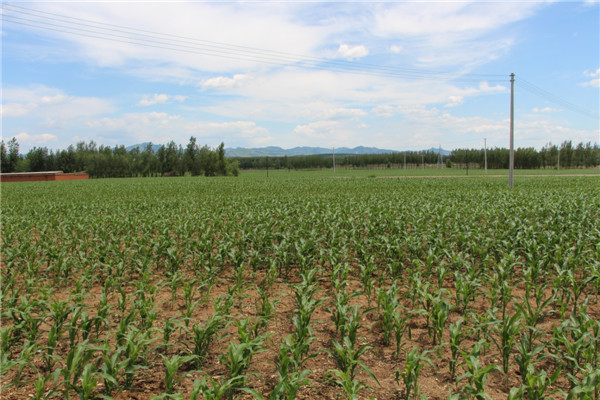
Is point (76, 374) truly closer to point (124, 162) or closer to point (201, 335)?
point (201, 335)

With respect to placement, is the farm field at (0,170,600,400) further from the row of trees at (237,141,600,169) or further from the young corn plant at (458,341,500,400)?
the row of trees at (237,141,600,169)

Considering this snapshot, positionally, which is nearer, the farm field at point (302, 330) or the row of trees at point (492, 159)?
the farm field at point (302, 330)

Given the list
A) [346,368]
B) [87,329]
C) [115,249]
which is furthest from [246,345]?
[115,249]

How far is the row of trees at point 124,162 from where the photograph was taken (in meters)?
94.7

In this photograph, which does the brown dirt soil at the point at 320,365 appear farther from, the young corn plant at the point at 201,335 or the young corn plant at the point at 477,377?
the young corn plant at the point at 477,377

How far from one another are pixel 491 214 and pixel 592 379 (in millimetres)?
10262

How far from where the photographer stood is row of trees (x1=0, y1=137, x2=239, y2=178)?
311ft

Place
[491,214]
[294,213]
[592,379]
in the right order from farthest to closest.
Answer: [294,213], [491,214], [592,379]

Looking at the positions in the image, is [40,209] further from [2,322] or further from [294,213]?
[2,322]

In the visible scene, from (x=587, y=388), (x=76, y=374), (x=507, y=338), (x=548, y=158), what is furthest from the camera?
(x=548, y=158)

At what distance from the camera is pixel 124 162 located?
98562 mm

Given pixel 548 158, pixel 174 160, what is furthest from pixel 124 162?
pixel 548 158

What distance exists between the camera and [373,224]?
11203mm

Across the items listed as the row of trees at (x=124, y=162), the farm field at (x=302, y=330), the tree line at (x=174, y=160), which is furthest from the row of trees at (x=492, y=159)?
the farm field at (x=302, y=330)
